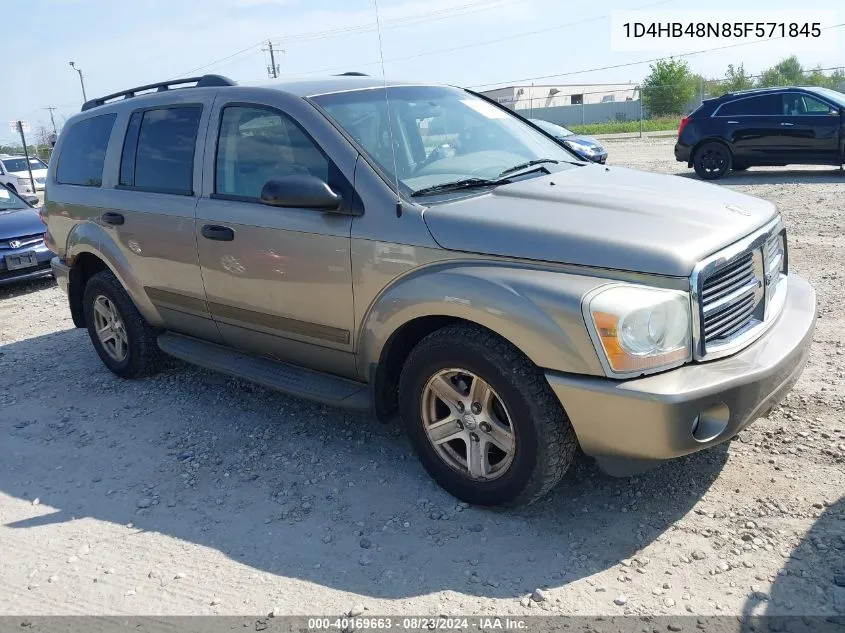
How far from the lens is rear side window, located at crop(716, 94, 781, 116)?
530 inches

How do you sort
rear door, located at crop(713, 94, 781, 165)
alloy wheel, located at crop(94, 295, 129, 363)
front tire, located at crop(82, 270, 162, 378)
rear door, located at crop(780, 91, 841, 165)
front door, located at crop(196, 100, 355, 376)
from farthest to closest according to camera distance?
1. rear door, located at crop(713, 94, 781, 165)
2. rear door, located at crop(780, 91, 841, 165)
3. alloy wheel, located at crop(94, 295, 129, 363)
4. front tire, located at crop(82, 270, 162, 378)
5. front door, located at crop(196, 100, 355, 376)

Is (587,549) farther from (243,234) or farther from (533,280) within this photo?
(243,234)

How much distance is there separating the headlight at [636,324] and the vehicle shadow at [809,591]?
0.90 meters

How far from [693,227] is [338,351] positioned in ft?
5.92

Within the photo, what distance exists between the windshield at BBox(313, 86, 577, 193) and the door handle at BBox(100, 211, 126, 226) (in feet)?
5.93

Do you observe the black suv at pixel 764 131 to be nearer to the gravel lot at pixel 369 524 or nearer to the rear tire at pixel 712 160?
the rear tire at pixel 712 160

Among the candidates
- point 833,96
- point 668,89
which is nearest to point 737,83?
point 668,89

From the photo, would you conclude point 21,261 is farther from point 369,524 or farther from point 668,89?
point 668,89

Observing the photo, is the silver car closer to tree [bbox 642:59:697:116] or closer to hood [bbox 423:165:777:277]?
hood [bbox 423:165:777:277]

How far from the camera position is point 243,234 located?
3992mm

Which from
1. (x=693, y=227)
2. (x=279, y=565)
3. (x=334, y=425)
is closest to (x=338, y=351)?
(x=334, y=425)

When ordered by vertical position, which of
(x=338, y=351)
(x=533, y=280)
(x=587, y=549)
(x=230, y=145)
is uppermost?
(x=230, y=145)

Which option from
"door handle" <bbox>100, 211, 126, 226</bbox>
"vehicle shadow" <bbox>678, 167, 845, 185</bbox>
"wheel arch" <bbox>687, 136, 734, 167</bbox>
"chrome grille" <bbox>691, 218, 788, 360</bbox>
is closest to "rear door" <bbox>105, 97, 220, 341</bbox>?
"door handle" <bbox>100, 211, 126, 226</bbox>

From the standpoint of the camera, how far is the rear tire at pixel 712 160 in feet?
45.7
